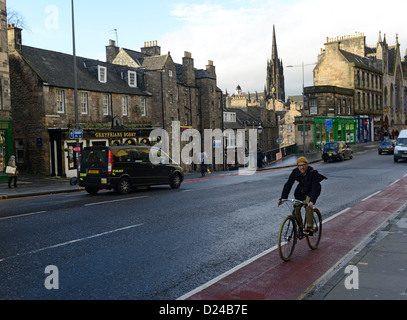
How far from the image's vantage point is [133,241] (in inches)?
350

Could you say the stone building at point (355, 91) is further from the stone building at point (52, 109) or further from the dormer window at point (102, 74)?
the stone building at point (52, 109)

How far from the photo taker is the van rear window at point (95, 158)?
17.0 meters

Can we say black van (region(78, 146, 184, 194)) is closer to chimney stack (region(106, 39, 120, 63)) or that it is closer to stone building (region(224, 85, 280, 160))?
chimney stack (region(106, 39, 120, 63))

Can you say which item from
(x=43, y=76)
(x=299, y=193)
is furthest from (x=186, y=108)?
(x=299, y=193)

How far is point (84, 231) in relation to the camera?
986cm

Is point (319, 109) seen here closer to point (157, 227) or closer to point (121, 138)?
point (121, 138)

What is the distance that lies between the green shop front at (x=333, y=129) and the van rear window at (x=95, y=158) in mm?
39062

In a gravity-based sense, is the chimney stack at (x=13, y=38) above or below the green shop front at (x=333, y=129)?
above

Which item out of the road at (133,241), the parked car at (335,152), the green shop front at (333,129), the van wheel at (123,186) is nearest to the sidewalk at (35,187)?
the parked car at (335,152)

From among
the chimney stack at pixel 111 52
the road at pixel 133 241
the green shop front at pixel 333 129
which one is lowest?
the road at pixel 133 241

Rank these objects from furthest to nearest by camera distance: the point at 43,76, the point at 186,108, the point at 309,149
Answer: the point at 309,149 < the point at 186,108 < the point at 43,76

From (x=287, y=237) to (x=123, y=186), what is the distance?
11.3 metres
